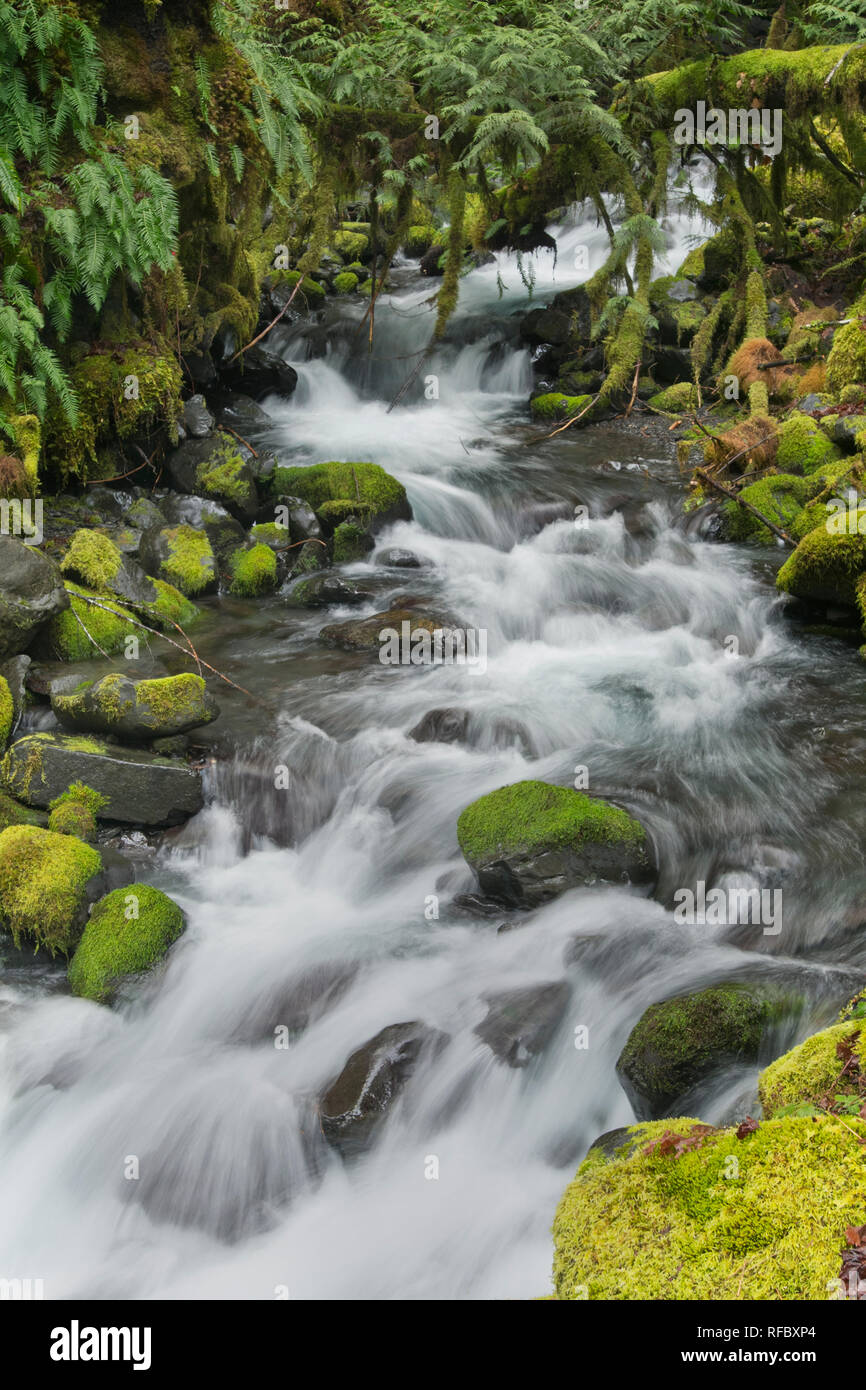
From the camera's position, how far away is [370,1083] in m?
4.68

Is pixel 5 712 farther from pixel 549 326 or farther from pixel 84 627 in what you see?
pixel 549 326

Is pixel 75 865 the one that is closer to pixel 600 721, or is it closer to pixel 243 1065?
pixel 243 1065

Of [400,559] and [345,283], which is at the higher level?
[345,283]

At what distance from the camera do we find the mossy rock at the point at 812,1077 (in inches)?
107

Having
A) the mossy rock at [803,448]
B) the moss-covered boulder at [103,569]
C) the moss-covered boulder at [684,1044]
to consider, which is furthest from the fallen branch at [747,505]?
the moss-covered boulder at [684,1044]

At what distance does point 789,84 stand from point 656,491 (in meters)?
5.52

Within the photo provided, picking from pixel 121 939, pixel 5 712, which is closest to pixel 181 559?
pixel 5 712

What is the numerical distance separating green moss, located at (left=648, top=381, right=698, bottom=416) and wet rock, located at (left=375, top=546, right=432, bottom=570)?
16.3ft

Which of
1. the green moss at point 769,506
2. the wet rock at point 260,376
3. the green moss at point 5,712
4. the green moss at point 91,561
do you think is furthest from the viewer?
the wet rock at point 260,376

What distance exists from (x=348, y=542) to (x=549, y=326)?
6.82m

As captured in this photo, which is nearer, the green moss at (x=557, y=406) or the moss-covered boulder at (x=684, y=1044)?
Result: the moss-covered boulder at (x=684, y=1044)

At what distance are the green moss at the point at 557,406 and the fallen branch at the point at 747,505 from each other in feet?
11.6

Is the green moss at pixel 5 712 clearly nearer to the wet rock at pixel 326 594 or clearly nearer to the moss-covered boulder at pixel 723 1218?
the wet rock at pixel 326 594

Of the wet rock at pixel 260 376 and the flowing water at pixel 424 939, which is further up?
the wet rock at pixel 260 376
